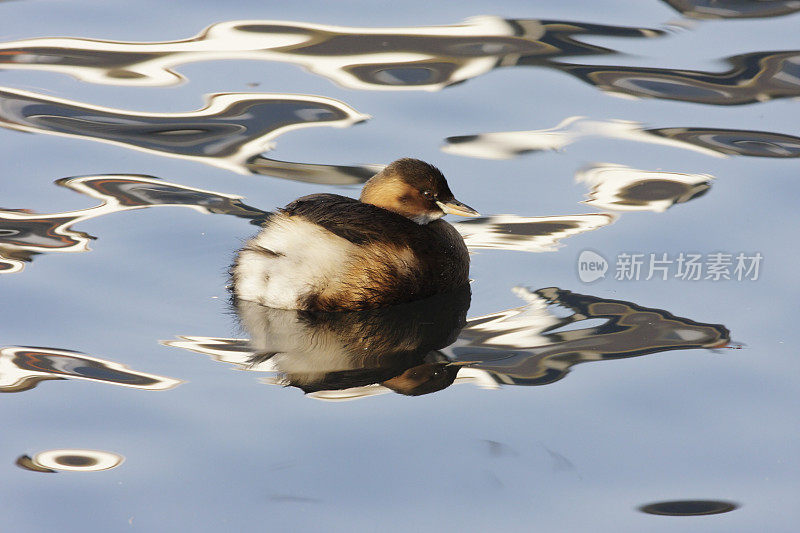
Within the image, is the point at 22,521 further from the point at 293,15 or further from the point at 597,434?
the point at 293,15

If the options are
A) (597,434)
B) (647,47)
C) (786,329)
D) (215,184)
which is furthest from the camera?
(647,47)

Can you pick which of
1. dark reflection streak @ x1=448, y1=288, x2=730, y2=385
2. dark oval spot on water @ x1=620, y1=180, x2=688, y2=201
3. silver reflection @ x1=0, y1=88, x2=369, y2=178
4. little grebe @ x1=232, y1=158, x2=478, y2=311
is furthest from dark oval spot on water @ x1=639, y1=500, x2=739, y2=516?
silver reflection @ x1=0, y1=88, x2=369, y2=178

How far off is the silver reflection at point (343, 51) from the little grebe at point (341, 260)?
2.96 m

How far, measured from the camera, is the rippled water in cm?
397

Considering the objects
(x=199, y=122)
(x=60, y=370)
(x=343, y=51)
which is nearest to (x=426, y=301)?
(x=60, y=370)

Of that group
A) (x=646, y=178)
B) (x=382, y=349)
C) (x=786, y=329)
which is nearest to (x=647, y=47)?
(x=646, y=178)

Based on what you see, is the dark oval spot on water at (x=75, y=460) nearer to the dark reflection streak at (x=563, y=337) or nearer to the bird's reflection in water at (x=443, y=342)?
A: the bird's reflection in water at (x=443, y=342)

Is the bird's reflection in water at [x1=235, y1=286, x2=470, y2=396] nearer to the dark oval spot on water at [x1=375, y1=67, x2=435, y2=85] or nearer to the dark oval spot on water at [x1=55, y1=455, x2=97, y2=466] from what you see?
the dark oval spot on water at [x1=55, y1=455, x2=97, y2=466]

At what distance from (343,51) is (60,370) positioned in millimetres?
4477

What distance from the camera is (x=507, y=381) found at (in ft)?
15.3

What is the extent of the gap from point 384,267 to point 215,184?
1.84 metres

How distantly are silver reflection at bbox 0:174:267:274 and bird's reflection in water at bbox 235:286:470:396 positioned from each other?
3.74 ft

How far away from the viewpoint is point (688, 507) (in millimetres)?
3883

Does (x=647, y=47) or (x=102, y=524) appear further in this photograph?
(x=647, y=47)
